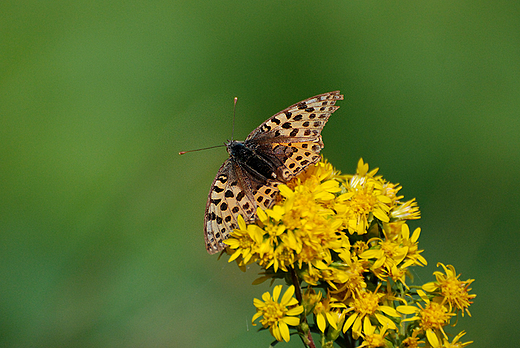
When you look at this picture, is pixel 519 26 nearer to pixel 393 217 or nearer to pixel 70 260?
pixel 393 217

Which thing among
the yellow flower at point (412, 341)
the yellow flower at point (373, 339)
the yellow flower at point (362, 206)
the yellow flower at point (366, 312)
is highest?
Result: the yellow flower at point (362, 206)

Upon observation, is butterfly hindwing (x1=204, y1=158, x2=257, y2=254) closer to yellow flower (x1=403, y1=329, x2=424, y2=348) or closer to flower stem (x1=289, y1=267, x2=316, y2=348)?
flower stem (x1=289, y1=267, x2=316, y2=348)

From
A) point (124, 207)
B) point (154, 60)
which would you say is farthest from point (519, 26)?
point (124, 207)

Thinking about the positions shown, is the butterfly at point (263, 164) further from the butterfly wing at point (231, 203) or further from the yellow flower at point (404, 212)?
the yellow flower at point (404, 212)

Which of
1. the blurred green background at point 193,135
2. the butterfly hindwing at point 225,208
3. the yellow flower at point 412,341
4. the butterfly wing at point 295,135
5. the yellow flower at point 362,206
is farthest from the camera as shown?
the blurred green background at point 193,135

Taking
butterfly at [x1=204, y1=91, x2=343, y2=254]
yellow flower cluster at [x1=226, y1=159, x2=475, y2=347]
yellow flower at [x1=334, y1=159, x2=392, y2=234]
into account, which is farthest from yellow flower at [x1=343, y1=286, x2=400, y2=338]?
butterfly at [x1=204, y1=91, x2=343, y2=254]

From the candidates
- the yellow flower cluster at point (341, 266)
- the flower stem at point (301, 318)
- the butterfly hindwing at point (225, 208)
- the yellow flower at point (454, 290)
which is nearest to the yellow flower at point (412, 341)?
the yellow flower cluster at point (341, 266)
